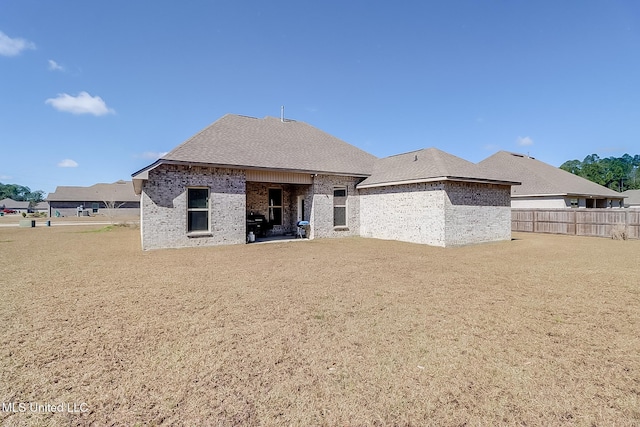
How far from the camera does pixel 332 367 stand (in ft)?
10.6

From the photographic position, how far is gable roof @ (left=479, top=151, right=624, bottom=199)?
70.4ft

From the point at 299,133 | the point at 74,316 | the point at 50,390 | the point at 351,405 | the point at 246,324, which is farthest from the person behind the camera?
the point at 299,133

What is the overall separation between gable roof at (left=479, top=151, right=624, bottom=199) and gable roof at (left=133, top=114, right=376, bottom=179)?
11.5m

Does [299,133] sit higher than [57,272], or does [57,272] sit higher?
[299,133]

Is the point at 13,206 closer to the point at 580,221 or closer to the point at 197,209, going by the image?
the point at 197,209

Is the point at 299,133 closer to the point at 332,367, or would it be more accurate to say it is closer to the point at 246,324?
the point at 246,324

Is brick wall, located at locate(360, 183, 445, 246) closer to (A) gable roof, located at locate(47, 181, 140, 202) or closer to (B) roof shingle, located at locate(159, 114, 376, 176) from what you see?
(B) roof shingle, located at locate(159, 114, 376, 176)

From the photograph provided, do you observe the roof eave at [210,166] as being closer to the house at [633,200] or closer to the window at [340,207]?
the window at [340,207]

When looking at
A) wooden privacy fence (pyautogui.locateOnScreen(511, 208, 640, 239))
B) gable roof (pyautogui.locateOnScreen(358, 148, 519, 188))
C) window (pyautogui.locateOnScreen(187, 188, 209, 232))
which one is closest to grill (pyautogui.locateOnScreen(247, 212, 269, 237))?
window (pyautogui.locateOnScreen(187, 188, 209, 232))

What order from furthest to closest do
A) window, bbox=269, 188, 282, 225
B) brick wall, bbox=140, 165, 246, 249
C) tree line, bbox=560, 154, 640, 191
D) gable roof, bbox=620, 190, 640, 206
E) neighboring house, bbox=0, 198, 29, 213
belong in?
neighboring house, bbox=0, 198, 29, 213, tree line, bbox=560, 154, 640, 191, gable roof, bbox=620, 190, 640, 206, window, bbox=269, 188, 282, 225, brick wall, bbox=140, 165, 246, 249

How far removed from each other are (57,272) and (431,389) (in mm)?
9259

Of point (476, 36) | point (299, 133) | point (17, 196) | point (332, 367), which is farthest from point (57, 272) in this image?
point (17, 196)

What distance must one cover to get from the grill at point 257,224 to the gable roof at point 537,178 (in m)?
16.1

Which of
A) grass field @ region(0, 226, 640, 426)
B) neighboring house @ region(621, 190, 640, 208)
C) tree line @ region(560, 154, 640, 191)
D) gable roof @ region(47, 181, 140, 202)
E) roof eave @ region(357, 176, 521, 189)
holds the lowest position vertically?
grass field @ region(0, 226, 640, 426)
